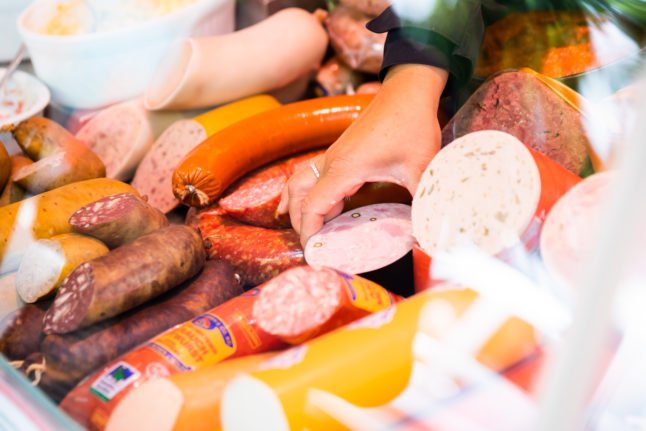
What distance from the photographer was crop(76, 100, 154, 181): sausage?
2346 mm

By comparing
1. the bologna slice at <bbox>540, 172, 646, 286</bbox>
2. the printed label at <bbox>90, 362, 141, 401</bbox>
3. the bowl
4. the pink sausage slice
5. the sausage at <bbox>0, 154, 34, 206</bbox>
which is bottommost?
the sausage at <bbox>0, 154, 34, 206</bbox>

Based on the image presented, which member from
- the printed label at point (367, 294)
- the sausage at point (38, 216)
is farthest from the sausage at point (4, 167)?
the printed label at point (367, 294)

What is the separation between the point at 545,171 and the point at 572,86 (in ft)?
1.29

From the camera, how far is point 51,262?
1524 millimetres

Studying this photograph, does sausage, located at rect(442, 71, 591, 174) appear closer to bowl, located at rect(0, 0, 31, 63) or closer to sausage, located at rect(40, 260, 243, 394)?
sausage, located at rect(40, 260, 243, 394)

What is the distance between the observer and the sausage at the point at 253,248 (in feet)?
5.63

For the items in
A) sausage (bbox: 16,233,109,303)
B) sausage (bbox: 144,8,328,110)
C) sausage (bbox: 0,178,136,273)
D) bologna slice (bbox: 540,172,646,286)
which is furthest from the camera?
sausage (bbox: 144,8,328,110)

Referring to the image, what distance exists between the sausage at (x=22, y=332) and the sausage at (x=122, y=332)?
76 mm

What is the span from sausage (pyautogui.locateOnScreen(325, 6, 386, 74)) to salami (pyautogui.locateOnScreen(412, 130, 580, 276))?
4.84ft

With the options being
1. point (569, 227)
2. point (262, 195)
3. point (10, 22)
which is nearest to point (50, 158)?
point (10, 22)

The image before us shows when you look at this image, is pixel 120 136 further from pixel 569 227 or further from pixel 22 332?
pixel 569 227

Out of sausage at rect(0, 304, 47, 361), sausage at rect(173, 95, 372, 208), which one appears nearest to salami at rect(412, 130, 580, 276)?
sausage at rect(0, 304, 47, 361)

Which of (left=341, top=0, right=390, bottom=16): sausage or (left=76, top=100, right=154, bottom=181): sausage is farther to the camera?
(left=341, top=0, right=390, bottom=16): sausage

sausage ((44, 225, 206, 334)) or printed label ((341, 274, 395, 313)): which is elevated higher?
printed label ((341, 274, 395, 313))
